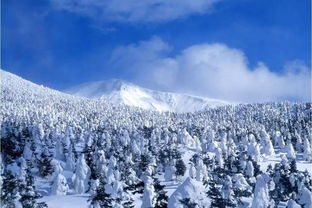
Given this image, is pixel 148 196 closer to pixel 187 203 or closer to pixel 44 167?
pixel 187 203

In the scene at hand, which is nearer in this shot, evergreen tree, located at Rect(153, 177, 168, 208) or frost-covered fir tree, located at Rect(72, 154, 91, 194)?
evergreen tree, located at Rect(153, 177, 168, 208)

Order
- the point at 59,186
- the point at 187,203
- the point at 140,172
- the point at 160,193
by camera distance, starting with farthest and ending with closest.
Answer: the point at 140,172 < the point at 59,186 < the point at 187,203 < the point at 160,193

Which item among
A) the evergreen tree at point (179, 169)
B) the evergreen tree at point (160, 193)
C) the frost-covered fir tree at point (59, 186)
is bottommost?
the frost-covered fir tree at point (59, 186)

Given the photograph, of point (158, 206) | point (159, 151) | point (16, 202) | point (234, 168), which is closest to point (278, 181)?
point (234, 168)

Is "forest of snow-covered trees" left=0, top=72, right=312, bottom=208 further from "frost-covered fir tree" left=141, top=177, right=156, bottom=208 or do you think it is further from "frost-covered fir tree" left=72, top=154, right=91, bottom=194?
"frost-covered fir tree" left=141, top=177, right=156, bottom=208

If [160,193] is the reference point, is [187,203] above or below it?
below

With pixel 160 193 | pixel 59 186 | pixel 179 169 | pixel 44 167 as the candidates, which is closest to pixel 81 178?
pixel 59 186

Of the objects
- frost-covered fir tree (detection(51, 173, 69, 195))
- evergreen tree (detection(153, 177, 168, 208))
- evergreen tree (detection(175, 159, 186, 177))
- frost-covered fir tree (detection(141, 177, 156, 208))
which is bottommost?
frost-covered fir tree (detection(51, 173, 69, 195))

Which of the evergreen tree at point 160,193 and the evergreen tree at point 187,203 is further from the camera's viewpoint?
A: the evergreen tree at point 187,203

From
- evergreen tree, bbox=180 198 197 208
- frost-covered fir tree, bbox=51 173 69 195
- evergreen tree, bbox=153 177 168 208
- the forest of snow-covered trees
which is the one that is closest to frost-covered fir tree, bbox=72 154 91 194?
the forest of snow-covered trees

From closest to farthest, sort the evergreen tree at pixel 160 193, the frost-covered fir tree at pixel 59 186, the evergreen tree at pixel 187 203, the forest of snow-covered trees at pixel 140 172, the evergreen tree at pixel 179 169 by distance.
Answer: the evergreen tree at pixel 160 193, the evergreen tree at pixel 187 203, the forest of snow-covered trees at pixel 140 172, the frost-covered fir tree at pixel 59 186, the evergreen tree at pixel 179 169

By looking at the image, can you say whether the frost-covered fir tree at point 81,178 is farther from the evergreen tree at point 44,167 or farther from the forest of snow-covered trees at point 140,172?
the evergreen tree at point 44,167

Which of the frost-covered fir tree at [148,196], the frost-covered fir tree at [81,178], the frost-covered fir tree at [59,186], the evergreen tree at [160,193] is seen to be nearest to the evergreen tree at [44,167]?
the frost-covered fir tree at [81,178]

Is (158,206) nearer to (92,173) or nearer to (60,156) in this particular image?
(92,173)
